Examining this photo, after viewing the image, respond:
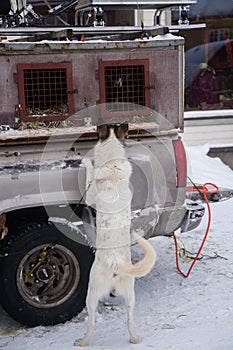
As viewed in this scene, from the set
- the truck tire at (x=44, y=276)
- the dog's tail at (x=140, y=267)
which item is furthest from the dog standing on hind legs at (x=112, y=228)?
the truck tire at (x=44, y=276)

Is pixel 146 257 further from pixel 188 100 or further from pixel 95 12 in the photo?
pixel 188 100

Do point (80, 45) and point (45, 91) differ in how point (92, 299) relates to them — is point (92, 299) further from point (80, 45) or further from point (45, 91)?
point (80, 45)

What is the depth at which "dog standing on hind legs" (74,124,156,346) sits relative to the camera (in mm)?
4086

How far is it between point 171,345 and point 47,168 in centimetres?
153

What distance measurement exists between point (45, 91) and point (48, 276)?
4.55 ft

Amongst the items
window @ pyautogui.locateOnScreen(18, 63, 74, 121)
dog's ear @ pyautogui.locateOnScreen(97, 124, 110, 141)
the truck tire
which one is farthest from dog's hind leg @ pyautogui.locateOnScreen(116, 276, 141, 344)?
window @ pyautogui.locateOnScreen(18, 63, 74, 121)

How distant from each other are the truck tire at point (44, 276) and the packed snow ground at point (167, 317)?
5.3 inches

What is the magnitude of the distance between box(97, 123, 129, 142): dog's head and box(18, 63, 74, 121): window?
0.41 meters

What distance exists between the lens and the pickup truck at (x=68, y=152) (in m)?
4.45

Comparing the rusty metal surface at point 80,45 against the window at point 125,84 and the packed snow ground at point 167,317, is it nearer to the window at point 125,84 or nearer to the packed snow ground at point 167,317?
the window at point 125,84

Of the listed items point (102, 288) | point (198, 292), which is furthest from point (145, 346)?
point (198, 292)

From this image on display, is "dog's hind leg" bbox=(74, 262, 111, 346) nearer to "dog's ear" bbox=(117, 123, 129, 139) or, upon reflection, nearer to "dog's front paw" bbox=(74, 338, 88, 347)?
"dog's front paw" bbox=(74, 338, 88, 347)


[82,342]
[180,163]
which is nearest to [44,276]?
[82,342]

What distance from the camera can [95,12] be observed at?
6004 mm
